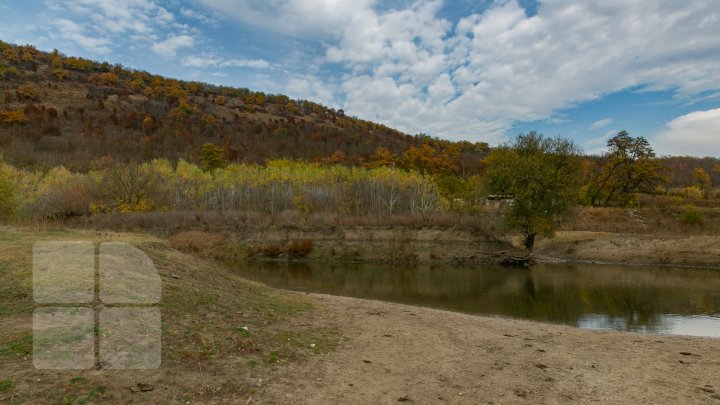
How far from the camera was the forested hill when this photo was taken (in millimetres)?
98625

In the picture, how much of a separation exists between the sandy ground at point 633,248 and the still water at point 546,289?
2708mm

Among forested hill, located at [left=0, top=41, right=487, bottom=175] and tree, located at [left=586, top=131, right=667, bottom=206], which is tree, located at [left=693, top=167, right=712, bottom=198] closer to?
tree, located at [left=586, top=131, right=667, bottom=206]

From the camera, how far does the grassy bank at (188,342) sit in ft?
23.9

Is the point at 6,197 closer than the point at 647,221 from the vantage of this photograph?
Yes

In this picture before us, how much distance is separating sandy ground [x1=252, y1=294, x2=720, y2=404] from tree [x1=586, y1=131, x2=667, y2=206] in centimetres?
5772

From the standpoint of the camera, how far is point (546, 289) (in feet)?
97.9

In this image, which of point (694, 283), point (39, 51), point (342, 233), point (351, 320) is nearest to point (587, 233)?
point (694, 283)

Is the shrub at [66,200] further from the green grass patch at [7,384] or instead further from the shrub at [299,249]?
the green grass patch at [7,384]

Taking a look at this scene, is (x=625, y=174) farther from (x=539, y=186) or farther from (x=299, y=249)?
(x=299, y=249)

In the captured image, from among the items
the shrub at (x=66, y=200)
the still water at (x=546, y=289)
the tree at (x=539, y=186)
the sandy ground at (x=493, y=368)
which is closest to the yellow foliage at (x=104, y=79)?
the shrub at (x=66, y=200)

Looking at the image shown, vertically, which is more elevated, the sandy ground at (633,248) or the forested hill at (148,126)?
the forested hill at (148,126)

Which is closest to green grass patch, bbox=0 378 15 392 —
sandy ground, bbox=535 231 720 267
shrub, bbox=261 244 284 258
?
shrub, bbox=261 244 284 258

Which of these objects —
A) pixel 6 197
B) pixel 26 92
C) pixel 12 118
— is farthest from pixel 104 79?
pixel 6 197

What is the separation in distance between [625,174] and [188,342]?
71.0 m
